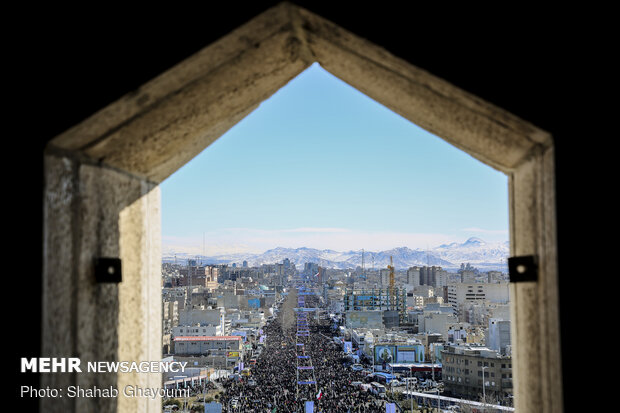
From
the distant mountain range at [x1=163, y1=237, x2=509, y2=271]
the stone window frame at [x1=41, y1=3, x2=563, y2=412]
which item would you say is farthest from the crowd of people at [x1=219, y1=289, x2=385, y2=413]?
the distant mountain range at [x1=163, y1=237, x2=509, y2=271]

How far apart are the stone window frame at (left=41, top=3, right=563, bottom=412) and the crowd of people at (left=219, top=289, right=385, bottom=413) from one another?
12.4 m

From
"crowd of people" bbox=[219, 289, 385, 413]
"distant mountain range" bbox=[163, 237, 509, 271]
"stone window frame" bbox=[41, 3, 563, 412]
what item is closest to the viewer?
"stone window frame" bbox=[41, 3, 563, 412]

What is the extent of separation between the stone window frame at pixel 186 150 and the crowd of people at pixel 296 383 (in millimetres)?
12415

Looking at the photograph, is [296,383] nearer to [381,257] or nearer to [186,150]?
[186,150]

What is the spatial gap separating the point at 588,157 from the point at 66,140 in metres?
0.59

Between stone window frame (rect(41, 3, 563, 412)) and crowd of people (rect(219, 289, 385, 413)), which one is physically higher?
stone window frame (rect(41, 3, 563, 412))

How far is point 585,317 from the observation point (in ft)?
1.77

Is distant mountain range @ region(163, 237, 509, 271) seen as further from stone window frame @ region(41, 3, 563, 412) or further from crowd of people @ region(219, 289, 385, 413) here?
stone window frame @ region(41, 3, 563, 412)

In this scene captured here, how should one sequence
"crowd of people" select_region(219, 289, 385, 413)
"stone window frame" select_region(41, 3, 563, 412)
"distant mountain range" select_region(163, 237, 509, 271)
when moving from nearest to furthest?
"stone window frame" select_region(41, 3, 563, 412) → "crowd of people" select_region(219, 289, 385, 413) → "distant mountain range" select_region(163, 237, 509, 271)

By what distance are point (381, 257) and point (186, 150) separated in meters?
72.6

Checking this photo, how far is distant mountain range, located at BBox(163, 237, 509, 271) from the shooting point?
195 ft

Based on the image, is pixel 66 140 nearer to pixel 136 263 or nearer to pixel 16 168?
pixel 16 168

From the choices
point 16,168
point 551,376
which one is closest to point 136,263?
point 16,168

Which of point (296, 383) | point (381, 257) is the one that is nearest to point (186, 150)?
point (296, 383)
